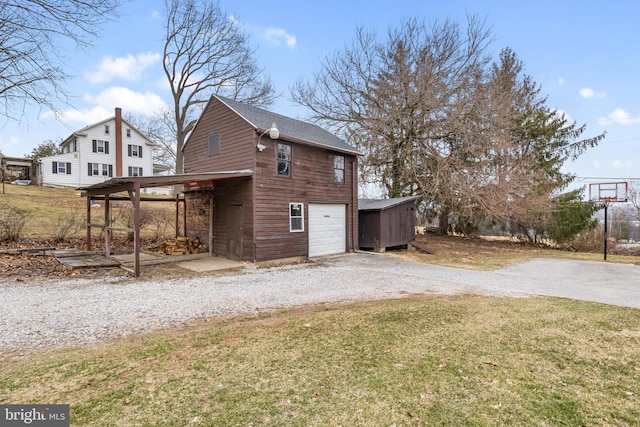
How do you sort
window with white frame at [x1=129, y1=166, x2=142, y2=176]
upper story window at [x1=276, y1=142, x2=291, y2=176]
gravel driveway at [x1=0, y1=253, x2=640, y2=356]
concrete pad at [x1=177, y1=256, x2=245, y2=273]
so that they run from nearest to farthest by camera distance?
gravel driveway at [x1=0, y1=253, x2=640, y2=356] < concrete pad at [x1=177, y1=256, x2=245, y2=273] < upper story window at [x1=276, y1=142, x2=291, y2=176] < window with white frame at [x1=129, y1=166, x2=142, y2=176]

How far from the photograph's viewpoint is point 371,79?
18.2 m

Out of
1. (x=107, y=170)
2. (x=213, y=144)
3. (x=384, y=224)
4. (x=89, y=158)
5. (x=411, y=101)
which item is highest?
(x=411, y=101)

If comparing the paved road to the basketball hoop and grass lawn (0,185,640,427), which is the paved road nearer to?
grass lawn (0,185,640,427)

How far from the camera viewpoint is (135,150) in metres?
30.0

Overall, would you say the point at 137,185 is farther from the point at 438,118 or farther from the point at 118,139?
the point at 118,139

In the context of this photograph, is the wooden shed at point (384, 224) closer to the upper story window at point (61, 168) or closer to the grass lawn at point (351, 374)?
the grass lawn at point (351, 374)

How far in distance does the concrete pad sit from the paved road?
3423 mm

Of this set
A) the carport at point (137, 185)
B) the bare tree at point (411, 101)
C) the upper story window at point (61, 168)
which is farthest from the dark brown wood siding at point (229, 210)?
the upper story window at point (61, 168)

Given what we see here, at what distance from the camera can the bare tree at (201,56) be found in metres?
22.1

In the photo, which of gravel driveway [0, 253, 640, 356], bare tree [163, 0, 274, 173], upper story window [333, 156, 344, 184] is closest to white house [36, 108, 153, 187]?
bare tree [163, 0, 274, 173]

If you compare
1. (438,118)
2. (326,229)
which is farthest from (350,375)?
(438,118)

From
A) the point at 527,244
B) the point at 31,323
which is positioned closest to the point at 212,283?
the point at 31,323

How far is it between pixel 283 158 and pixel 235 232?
309 cm

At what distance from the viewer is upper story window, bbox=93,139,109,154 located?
91.6 feet
